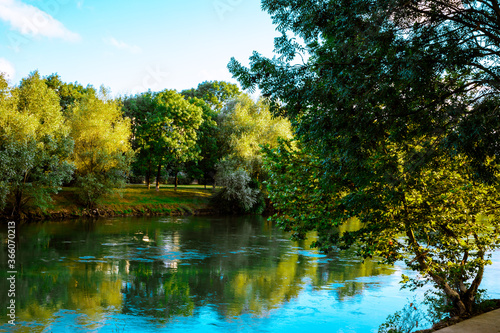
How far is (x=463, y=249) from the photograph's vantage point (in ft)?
34.2

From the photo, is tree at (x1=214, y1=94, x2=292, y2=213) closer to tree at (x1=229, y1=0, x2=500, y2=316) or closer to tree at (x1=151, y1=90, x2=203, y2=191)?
tree at (x1=151, y1=90, x2=203, y2=191)

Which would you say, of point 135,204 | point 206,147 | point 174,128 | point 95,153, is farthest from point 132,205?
point 206,147

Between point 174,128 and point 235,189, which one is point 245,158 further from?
point 174,128

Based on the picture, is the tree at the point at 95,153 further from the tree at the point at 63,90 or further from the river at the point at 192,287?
the tree at the point at 63,90

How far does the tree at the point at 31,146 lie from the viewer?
33.7 metres

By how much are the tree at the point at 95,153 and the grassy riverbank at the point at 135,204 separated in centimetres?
137

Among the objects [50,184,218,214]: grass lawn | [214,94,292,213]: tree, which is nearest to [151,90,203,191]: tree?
[50,184,218,214]: grass lawn

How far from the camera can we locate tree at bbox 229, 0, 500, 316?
784 cm

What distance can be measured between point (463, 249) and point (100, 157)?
38.0m

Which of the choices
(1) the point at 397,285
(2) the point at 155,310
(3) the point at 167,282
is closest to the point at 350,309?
(1) the point at 397,285

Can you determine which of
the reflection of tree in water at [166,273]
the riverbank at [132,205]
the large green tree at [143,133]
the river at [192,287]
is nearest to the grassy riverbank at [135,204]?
the riverbank at [132,205]

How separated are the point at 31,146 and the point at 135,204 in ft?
47.5

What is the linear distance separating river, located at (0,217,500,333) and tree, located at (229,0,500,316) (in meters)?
4.53

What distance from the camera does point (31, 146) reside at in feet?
115
